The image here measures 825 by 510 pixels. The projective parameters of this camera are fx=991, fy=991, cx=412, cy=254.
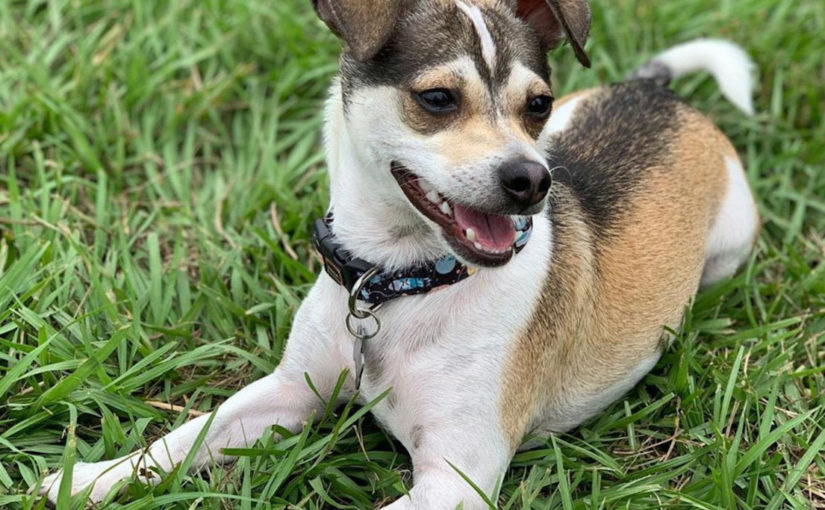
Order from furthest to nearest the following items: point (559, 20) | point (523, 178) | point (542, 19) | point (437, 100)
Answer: point (542, 19), point (559, 20), point (437, 100), point (523, 178)

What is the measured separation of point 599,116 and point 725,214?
0.82m

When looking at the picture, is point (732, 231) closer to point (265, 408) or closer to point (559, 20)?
point (559, 20)

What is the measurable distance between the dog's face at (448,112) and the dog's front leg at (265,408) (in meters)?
0.73

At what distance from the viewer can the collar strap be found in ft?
11.4

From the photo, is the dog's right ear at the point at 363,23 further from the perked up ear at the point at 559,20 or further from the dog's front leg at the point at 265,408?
the dog's front leg at the point at 265,408

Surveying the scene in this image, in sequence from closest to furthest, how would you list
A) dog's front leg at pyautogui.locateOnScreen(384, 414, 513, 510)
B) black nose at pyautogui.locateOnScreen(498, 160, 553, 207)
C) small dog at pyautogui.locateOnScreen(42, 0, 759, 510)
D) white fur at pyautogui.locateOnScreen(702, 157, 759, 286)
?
black nose at pyautogui.locateOnScreen(498, 160, 553, 207) < small dog at pyautogui.locateOnScreen(42, 0, 759, 510) < dog's front leg at pyautogui.locateOnScreen(384, 414, 513, 510) < white fur at pyautogui.locateOnScreen(702, 157, 759, 286)

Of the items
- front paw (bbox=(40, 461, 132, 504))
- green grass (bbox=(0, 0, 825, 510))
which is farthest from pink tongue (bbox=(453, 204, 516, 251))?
front paw (bbox=(40, 461, 132, 504))

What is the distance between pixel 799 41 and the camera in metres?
6.37

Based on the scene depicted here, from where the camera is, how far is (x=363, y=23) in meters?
3.19

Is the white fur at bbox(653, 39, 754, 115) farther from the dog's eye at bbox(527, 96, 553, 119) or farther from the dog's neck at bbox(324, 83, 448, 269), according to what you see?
the dog's neck at bbox(324, 83, 448, 269)

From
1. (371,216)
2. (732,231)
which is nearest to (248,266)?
(371,216)

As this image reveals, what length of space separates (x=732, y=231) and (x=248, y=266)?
7.81ft

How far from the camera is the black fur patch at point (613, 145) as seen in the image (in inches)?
163

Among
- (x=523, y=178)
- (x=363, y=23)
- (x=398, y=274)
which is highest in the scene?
(x=363, y=23)
